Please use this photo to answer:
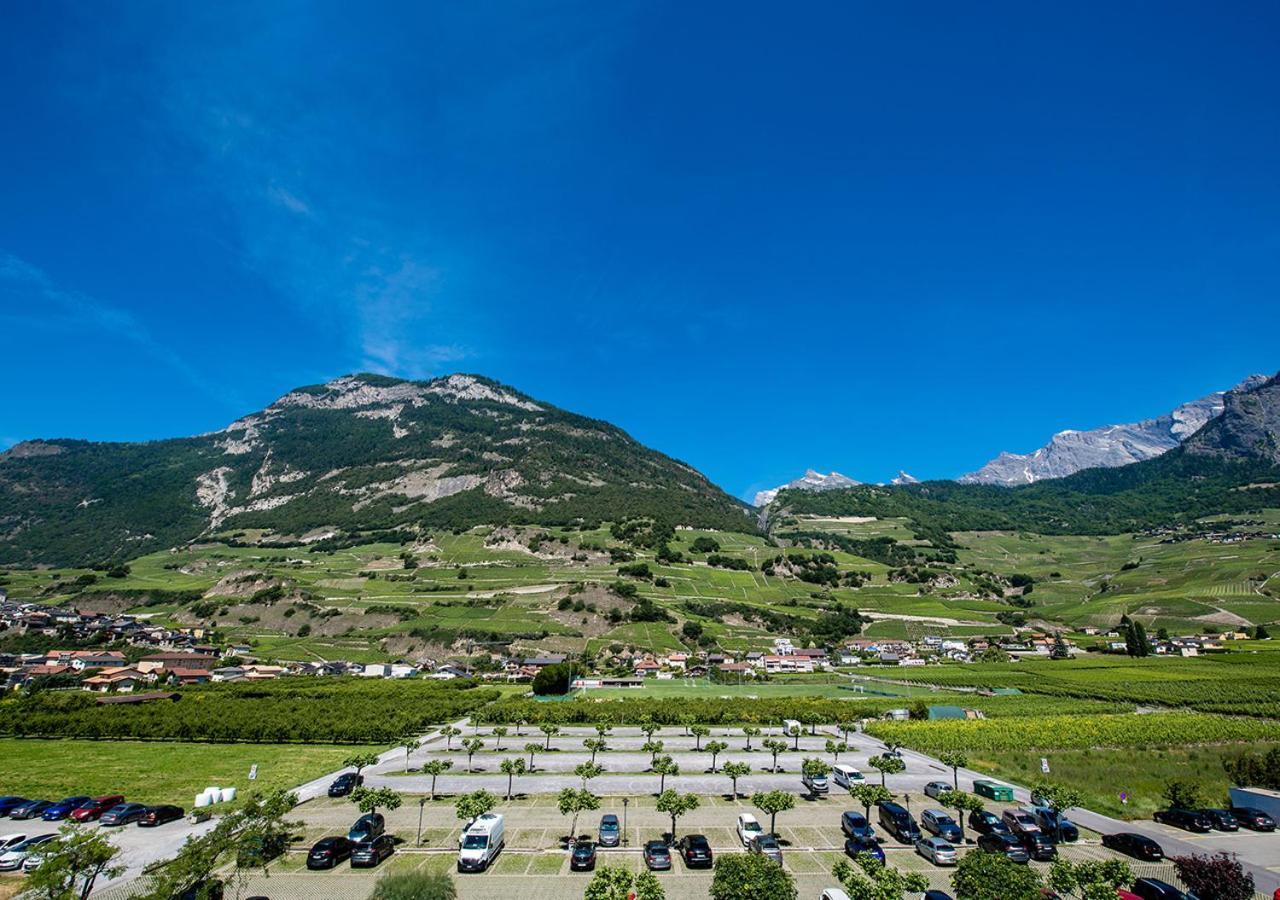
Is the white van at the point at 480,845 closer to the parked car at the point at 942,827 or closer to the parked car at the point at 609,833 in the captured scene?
the parked car at the point at 609,833

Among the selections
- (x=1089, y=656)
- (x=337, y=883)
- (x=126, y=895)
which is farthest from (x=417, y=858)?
(x=1089, y=656)

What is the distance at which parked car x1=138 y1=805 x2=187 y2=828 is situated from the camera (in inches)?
1358

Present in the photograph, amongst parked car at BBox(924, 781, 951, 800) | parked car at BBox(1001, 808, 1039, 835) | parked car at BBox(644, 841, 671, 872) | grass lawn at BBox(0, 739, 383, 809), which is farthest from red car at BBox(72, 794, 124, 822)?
parked car at BBox(1001, 808, 1039, 835)

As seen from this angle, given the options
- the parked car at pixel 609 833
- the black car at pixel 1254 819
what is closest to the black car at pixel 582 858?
the parked car at pixel 609 833

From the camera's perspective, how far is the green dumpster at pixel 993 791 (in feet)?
130

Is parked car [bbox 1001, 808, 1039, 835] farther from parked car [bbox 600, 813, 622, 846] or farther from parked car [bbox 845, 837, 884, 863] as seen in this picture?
parked car [bbox 600, 813, 622, 846]

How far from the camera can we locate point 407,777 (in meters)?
46.7

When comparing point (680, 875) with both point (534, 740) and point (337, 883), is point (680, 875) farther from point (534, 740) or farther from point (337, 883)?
point (534, 740)

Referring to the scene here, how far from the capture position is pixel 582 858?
1126 inches

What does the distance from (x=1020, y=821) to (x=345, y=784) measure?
41180mm

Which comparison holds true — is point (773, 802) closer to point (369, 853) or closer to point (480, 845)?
point (480, 845)

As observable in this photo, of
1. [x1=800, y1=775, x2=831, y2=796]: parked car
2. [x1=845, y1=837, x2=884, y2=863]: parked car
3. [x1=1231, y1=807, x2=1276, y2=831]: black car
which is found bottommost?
[x1=1231, y1=807, x2=1276, y2=831]: black car

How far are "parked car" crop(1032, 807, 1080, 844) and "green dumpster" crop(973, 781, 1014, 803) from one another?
6.87m

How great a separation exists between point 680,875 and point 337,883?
49.7ft
